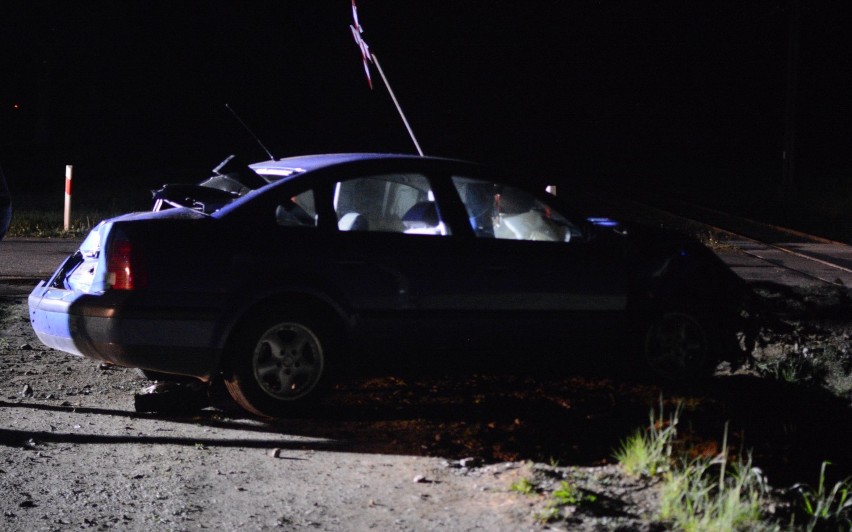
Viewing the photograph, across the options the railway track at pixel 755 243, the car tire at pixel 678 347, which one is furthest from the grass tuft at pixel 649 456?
the railway track at pixel 755 243

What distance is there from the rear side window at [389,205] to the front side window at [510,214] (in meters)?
0.31

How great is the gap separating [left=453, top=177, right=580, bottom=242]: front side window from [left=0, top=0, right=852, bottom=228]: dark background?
35.4m

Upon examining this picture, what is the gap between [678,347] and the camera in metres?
7.34

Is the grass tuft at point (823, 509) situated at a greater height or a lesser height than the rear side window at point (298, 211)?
lesser

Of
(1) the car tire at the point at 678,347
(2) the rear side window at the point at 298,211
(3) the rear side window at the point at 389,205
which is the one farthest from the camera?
(1) the car tire at the point at 678,347

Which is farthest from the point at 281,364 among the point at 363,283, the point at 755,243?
the point at 755,243

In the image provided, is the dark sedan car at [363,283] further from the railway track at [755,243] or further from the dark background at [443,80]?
the dark background at [443,80]

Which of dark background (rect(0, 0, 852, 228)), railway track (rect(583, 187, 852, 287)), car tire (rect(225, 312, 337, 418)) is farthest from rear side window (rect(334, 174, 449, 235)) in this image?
dark background (rect(0, 0, 852, 228))

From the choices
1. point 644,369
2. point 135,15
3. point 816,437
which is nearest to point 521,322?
point 644,369

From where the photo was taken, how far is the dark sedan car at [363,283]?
6.39 meters

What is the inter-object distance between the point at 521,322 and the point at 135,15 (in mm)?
44186

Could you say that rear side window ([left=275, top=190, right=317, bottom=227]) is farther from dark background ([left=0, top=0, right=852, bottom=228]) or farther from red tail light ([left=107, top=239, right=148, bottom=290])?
dark background ([left=0, top=0, right=852, bottom=228])

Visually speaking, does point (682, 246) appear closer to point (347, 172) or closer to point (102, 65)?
point (347, 172)

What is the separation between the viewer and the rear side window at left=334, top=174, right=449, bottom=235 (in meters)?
7.05
